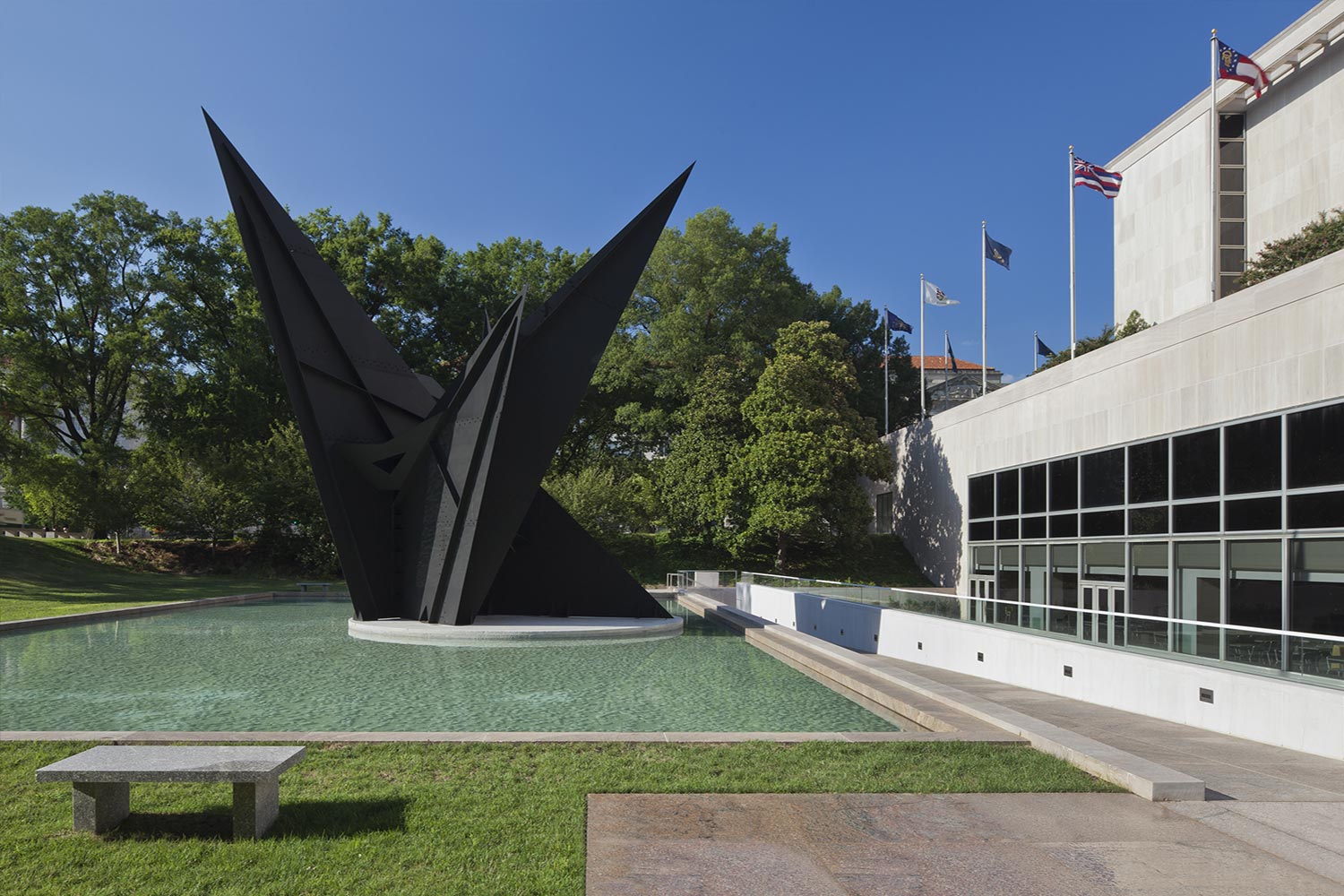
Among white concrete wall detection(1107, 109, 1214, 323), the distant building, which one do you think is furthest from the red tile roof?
white concrete wall detection(1107, 109, 1214, 323)

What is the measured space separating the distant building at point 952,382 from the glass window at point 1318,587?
4056cm

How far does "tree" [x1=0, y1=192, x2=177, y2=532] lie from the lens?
36.9 metres

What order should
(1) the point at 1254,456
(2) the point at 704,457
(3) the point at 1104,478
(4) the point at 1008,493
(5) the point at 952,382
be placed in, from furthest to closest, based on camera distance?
(5) the point at 952,382 < (2) the point at 704,457 < (4) the point at 1008,493 < (3) the point at 1104,478 < (1) the point at 1254,456

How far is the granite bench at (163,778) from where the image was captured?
4930 mm

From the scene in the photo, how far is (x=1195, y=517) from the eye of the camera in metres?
16.0

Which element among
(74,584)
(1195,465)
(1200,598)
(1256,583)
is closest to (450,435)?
(1195,465)

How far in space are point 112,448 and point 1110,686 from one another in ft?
131

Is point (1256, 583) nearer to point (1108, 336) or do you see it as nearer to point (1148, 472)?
point (1148, 472)

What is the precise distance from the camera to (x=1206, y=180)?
121 ft

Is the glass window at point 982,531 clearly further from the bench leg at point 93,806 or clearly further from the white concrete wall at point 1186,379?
the bench leg at point 93,806

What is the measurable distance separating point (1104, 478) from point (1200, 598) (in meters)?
3.87

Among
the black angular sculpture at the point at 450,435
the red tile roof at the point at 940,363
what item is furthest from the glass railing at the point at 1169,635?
the red tile roof at the point at 940,363

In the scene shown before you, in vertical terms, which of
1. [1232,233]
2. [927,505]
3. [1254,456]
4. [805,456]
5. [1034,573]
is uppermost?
[1232,233]

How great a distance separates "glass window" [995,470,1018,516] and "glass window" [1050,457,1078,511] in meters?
1.99
